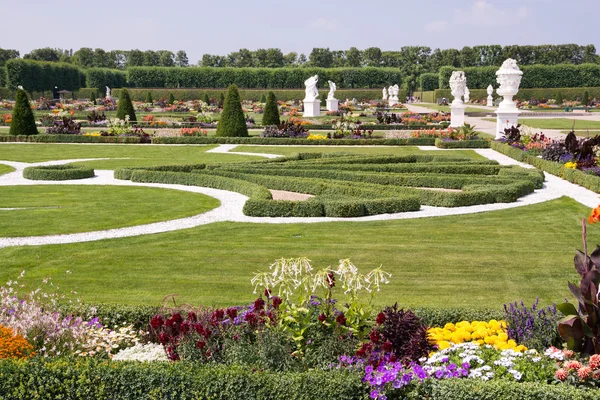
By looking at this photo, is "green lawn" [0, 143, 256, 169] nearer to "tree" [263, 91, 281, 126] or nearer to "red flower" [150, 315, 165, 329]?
"tree" [263, 91, 281, 126]

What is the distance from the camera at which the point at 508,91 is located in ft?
73.5

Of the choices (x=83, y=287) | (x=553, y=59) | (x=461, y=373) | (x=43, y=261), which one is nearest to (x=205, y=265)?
(x=83, y=287)

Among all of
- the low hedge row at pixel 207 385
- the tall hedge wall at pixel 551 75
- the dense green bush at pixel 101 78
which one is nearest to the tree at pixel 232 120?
the low hedge row at pixel 207 385

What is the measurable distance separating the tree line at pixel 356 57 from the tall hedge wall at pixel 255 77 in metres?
12.3

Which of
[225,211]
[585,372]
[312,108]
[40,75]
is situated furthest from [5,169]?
[40,75]

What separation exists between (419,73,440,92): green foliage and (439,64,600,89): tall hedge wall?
9725 millimetres

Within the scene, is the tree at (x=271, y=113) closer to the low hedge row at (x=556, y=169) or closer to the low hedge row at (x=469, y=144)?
the low hedge row at (x=469, y=144)

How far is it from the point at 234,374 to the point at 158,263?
4102 millimetres

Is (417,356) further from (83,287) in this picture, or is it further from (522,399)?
(83,287)

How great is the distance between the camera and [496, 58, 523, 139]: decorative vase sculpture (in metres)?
22.3

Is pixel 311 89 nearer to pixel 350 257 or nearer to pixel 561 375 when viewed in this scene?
pixel 350 257

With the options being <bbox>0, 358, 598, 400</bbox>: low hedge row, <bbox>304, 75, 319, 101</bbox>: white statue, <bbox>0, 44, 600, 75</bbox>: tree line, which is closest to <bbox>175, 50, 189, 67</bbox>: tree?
<bbox>0, 44, 600, 75</bbox>: tree line

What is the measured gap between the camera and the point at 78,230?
9844mm

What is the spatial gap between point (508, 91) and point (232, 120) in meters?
10.3
